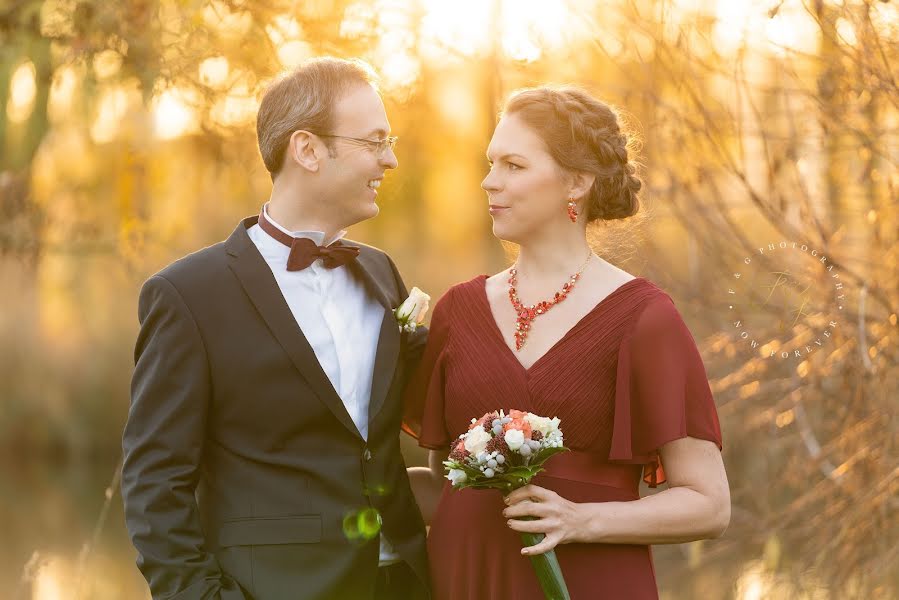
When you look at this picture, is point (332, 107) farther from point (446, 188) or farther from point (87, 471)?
point (87, 471)

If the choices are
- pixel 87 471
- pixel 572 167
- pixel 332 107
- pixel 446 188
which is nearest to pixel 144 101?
pixel 332 107

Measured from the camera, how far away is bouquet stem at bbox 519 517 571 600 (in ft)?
9.18

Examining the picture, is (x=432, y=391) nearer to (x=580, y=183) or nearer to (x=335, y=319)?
(x=335, y=319)

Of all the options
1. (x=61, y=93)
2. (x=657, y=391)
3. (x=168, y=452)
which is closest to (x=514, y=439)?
(x=657, y=391)

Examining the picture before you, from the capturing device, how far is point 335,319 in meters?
3.07

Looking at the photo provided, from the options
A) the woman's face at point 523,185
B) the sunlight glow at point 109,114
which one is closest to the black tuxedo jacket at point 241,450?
the woman's face at point 523,185

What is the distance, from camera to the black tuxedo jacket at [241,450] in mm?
2795

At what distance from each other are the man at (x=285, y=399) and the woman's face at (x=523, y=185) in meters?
0.31

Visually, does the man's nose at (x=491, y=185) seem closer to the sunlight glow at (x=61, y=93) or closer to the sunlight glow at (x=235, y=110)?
the sunlight glow at (x=235, y=110)

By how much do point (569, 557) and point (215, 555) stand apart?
0.90m

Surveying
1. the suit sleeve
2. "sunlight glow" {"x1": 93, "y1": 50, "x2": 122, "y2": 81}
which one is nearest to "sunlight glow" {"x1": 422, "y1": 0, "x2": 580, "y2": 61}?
"sunlight glow" {"x1": 93, "y1": 50, "x2": 122, "y2": 81}

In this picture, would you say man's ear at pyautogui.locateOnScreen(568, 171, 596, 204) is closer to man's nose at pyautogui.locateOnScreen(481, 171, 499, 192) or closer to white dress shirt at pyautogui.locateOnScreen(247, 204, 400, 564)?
man's nose at pyautogui.locateOnScreen(481, 171, 499, 192)

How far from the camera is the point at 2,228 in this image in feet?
21.9

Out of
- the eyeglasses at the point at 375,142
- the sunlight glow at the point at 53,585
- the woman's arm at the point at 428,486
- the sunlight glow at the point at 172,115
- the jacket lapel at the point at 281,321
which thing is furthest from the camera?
the sunlight glow at the point at 53,585
